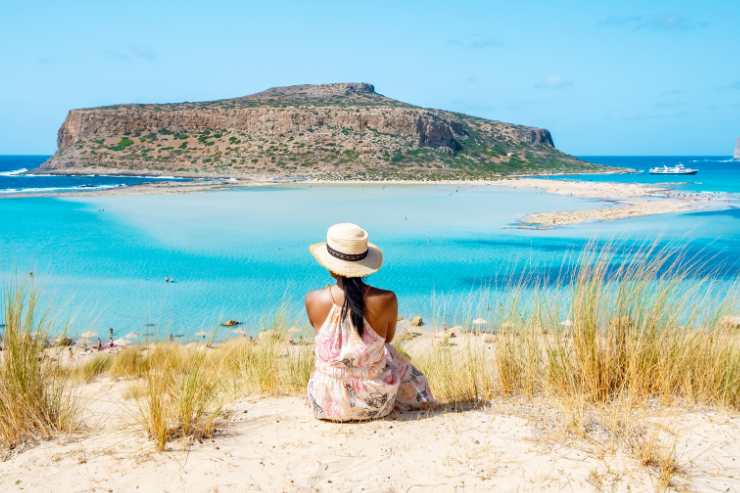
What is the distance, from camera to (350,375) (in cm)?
397

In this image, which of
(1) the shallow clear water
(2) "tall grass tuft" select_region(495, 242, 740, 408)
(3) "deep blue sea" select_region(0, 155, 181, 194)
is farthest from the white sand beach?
(2) "tall grass tuft" select_region(495, 242, 740, 408)

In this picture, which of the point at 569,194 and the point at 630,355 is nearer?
the point at 630,355

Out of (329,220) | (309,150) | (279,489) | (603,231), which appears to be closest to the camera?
(279,489)

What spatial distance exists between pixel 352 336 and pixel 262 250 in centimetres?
1244

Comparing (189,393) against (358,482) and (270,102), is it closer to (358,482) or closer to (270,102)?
(358,482)

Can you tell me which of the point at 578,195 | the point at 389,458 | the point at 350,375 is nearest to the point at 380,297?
the point at 350,375

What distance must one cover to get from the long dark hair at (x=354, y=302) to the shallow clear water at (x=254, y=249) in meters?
2.86

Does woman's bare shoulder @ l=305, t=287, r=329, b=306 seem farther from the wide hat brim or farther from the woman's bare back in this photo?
the wide hat brim

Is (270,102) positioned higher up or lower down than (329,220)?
higher up

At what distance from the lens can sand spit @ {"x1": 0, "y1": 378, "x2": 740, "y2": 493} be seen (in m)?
3.22

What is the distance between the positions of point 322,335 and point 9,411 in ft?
5.95

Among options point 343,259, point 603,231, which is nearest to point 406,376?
point 343,259

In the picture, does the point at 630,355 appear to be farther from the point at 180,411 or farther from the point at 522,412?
the point at 180,411

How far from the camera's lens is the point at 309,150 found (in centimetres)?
5856
